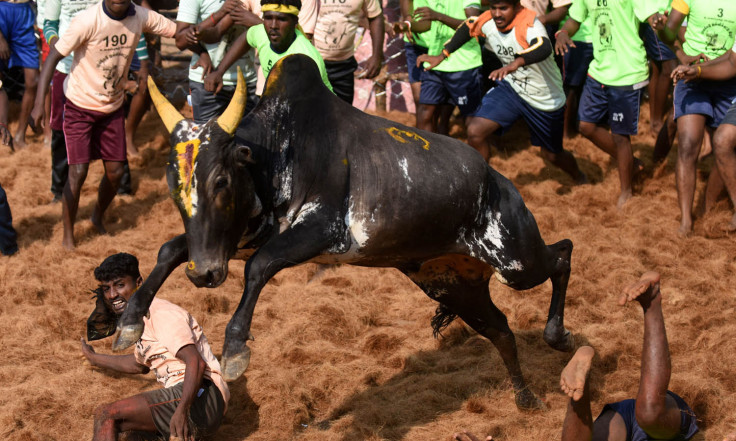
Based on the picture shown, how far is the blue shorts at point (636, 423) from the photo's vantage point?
4.10 metres

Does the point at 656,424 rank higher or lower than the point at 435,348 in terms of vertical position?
higher

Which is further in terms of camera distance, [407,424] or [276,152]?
[407,424]

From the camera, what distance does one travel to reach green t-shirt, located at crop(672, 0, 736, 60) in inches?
280

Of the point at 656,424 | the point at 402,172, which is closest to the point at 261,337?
the point at 402,172

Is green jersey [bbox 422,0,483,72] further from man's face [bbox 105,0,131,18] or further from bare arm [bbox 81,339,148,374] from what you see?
bare arm [bbox 81,339,148,374]

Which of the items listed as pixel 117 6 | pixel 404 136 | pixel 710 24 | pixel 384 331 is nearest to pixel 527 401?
pixel 384 331

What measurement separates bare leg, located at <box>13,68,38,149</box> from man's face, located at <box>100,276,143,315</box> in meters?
5.21

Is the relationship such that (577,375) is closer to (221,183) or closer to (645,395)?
(645,395)

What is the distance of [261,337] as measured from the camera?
6.13 metres

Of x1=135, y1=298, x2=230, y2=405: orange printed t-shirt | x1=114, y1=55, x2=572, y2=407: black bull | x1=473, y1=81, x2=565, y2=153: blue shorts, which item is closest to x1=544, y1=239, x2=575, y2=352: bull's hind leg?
x1=114, y1=55, x2=572, y2=407: black bull

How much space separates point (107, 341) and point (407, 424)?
2.27 metres

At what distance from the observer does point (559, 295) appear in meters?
5.14

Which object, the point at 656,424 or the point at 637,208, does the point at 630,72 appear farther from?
the point at 656,424

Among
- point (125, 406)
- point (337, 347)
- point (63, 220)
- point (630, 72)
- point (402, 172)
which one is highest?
point (402, 172)
